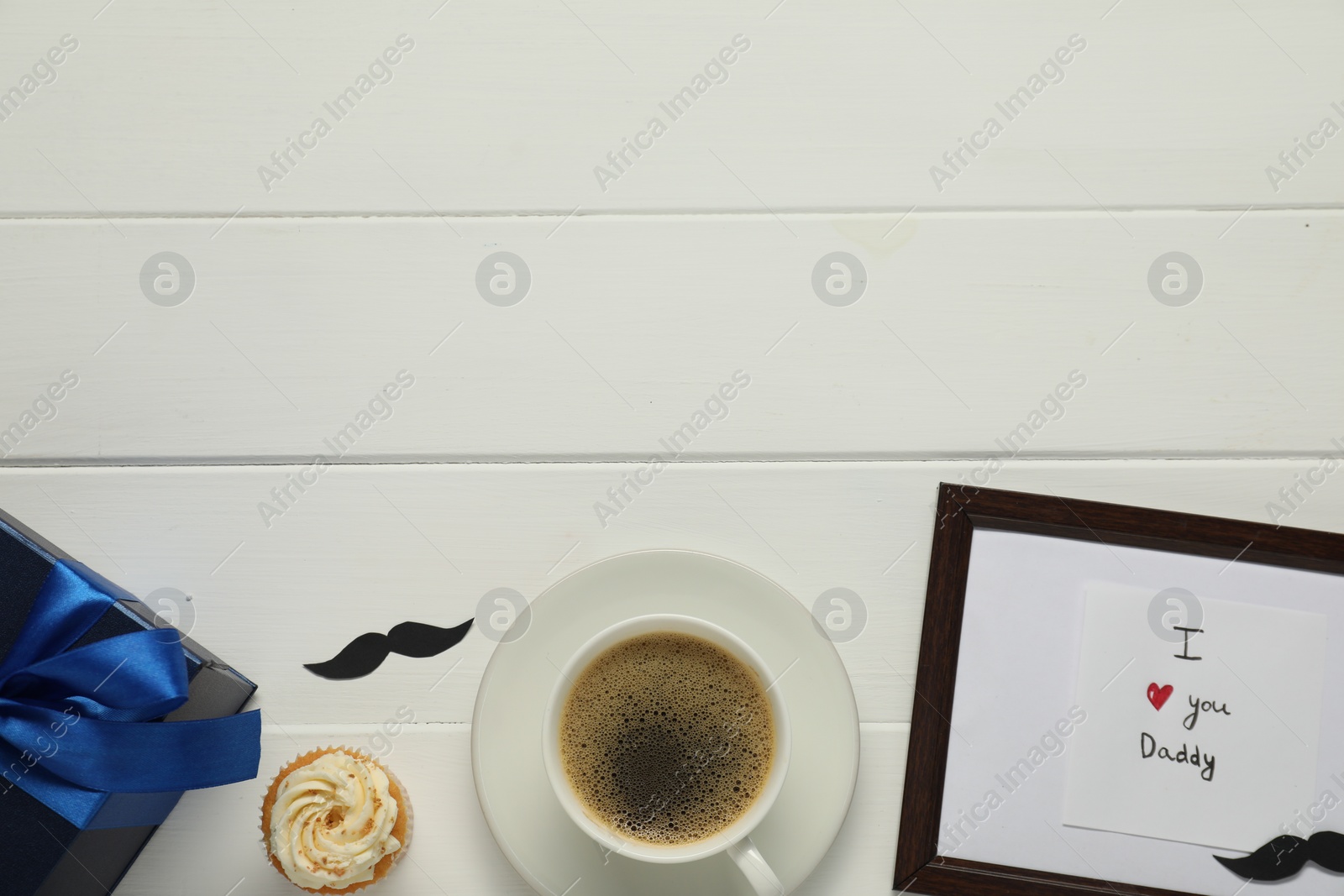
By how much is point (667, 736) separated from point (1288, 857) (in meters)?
0.58

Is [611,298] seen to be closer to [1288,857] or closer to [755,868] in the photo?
[755,868]

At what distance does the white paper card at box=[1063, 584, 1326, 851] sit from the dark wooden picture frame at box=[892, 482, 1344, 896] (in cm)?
5

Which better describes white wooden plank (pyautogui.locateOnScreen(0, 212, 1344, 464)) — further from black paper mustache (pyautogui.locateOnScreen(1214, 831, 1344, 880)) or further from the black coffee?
black paper mustache (pyautogui.locateOnScreen(1214, 831, 1344, 880))

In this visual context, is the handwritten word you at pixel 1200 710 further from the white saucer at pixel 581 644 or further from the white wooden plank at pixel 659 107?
the white wooden plank at pixel 659 107

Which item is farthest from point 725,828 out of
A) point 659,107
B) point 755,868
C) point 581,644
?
point 659,107

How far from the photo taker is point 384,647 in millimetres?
837

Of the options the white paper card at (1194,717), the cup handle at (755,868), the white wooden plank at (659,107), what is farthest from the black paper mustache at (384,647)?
the white paper card at (1194,717)

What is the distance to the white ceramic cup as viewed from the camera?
2.23ft

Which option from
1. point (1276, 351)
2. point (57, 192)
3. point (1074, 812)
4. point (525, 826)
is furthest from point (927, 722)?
point (57, 192)

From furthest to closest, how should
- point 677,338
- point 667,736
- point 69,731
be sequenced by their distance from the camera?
point 677,338 → point 667,736 → point 69,731

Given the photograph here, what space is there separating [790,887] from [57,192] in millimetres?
974

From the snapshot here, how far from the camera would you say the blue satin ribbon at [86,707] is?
2.13 ft

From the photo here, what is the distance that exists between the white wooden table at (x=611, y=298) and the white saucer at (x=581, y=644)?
0.07 metres

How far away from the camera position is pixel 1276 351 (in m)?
0.88
